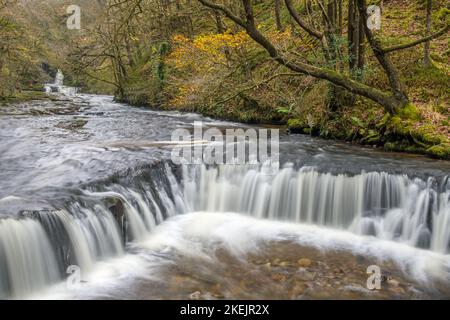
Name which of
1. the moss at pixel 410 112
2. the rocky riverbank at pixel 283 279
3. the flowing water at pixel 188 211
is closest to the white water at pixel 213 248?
the flowing water at pixel 188 211

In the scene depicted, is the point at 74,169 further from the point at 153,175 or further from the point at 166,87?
the point at 166,87

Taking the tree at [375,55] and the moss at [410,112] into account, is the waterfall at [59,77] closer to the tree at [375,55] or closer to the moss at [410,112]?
the tree at [375,55]

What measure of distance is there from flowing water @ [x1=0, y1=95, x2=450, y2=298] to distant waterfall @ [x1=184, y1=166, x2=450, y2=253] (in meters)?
0.02

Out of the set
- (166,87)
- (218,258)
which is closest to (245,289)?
(218,258)

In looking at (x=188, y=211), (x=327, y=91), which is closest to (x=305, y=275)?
(x=188, y=211)

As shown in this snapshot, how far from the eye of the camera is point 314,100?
12570 mm

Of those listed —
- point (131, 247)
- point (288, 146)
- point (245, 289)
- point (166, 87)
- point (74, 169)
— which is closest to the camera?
point (245, 289)

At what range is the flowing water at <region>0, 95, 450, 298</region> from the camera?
580cm

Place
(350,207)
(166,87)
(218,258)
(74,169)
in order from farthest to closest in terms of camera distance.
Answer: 1. (166,87)
2. (74,169)
3. (350,207)
4. (218,258)

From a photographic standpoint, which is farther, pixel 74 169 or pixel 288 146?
pixel 288 146

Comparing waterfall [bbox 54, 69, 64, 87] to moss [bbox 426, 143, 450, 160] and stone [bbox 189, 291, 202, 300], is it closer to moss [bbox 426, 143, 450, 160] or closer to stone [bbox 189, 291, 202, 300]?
moss [bbox 426, 143, 450, 160]

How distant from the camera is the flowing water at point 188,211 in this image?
5.80 metres

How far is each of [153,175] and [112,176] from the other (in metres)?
0.95

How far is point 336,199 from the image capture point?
805cm
